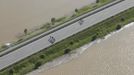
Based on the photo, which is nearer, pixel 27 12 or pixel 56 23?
pixel 56 23

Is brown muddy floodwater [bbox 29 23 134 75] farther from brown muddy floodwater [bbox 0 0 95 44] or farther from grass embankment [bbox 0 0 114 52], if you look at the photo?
brown muddy floodwater [bbox 0 0 95 44]

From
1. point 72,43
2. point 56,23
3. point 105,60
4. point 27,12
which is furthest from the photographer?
point 27,12

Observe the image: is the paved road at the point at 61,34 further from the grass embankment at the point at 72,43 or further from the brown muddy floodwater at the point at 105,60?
the brown muddy floodwater at the point at 105,60

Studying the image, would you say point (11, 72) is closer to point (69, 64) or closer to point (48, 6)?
point (69, 64)

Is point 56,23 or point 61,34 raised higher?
point 56,23

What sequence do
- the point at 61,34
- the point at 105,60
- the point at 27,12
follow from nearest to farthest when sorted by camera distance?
the point at 105,60
the point at 61,34
the point at 27,12

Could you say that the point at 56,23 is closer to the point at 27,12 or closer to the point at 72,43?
the point at 72,43

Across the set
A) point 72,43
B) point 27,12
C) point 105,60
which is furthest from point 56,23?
point 105,60

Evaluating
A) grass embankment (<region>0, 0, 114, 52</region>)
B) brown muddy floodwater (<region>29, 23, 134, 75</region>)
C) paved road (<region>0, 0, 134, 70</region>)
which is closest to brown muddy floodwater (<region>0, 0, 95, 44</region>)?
grass embankment (<region>0, 0, 114, 52</region>)
